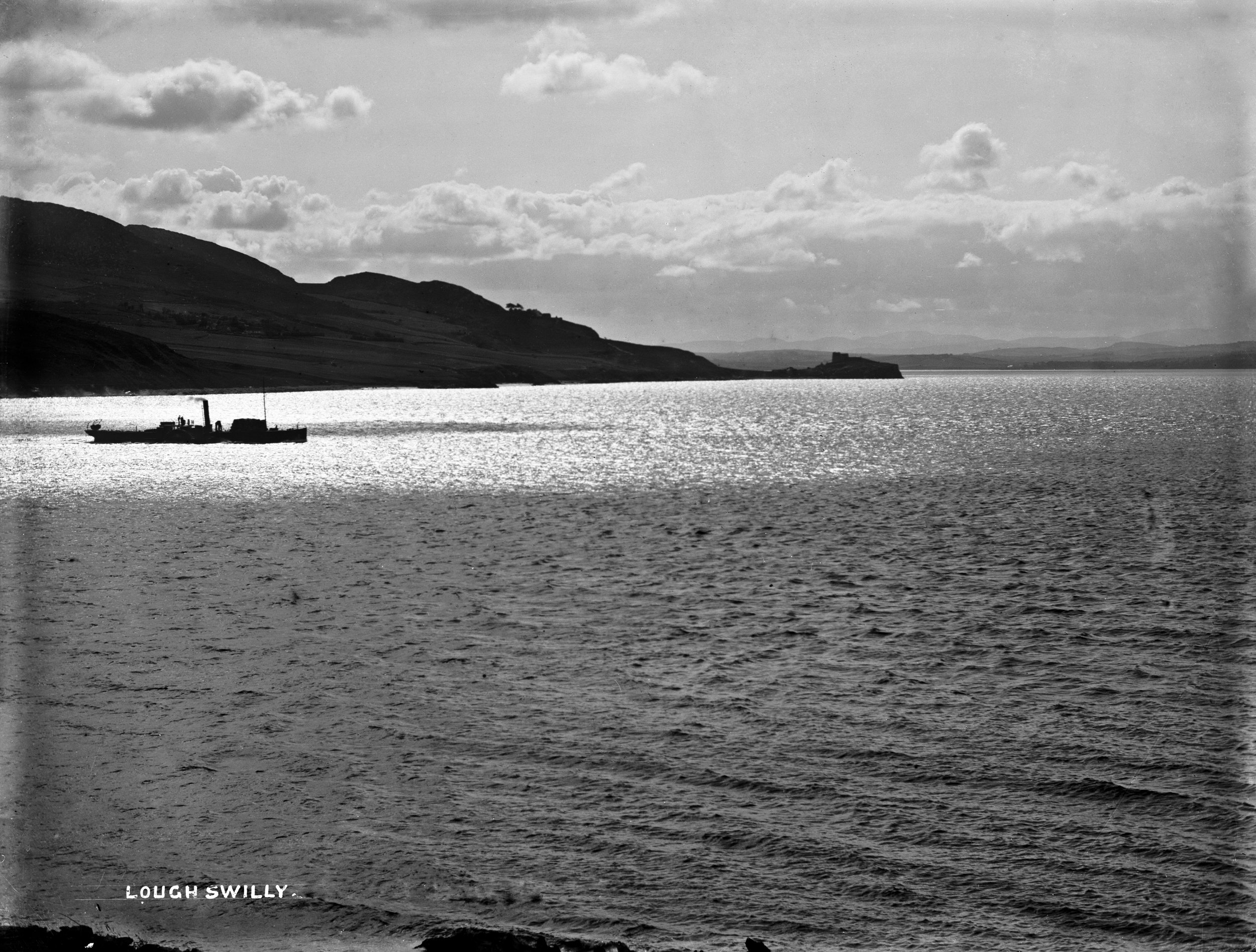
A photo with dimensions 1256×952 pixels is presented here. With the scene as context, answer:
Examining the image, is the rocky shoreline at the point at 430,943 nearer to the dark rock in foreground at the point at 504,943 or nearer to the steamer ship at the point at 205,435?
the dark rock in foreground at the point at 504,943

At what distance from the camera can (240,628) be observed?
144ft

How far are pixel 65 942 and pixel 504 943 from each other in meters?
6.66

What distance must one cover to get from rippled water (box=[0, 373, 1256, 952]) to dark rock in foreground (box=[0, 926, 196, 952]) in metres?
1.69

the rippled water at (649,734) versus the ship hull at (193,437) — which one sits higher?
the ship hull at (193,437)

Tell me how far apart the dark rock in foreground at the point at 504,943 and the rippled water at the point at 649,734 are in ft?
3.21

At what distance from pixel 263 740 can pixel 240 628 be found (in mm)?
15028

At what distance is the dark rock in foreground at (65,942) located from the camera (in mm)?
17422

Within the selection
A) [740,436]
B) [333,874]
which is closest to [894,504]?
[333,874]

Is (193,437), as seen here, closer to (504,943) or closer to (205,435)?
(205,435)

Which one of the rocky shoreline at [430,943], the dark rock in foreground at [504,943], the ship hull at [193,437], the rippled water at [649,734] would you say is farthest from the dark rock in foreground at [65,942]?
the ship hull at [193,437]

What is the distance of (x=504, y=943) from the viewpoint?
17172mm

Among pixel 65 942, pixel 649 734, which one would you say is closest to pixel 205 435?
pixel 649 734

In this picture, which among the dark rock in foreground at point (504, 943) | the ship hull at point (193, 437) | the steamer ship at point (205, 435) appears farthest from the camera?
the ship hull at point (193, 437)

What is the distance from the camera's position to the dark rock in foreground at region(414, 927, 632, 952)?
Answer: 17.1 m
